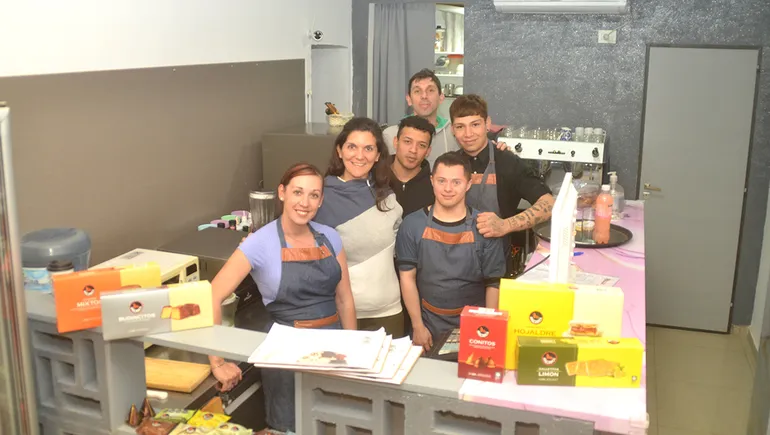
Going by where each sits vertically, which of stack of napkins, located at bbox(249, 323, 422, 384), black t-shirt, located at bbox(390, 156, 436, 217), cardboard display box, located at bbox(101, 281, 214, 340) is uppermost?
black t-shirt, located at bbox(390, 156, 436, 217)

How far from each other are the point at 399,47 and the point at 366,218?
124 inches

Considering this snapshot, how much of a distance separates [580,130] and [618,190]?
1384 mm

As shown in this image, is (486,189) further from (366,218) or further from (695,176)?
(695,176)

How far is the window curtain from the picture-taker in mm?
5812

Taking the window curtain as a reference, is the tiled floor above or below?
below

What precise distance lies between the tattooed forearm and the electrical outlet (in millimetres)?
2524

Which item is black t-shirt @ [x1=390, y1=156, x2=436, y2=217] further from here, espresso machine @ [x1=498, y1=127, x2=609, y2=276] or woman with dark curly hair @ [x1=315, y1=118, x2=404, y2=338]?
espresso machine @ [x1=498, y1=127, x2=609, y2=276]

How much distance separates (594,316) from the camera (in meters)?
1.86

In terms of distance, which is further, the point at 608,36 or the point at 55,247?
the point at 608,36

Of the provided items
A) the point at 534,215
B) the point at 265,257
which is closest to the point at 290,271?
the point at 265,257

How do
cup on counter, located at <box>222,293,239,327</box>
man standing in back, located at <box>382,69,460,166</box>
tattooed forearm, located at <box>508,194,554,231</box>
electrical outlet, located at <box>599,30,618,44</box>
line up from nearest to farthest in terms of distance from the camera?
tattooed forearm, located at <box>508,194,554,231</box>
cup on counter, located at <box>222,293,239,327</box>
man standing in back, located at <box>382,69,460,166</box>
electrical outlet, located at <box>599,30,618,44</box>

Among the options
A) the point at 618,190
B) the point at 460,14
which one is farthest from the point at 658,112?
the point at 460,14

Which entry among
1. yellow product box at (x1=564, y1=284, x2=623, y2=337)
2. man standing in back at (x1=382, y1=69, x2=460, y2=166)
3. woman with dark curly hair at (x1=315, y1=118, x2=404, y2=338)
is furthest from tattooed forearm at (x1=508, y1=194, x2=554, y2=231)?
yellow product box at (x1=564, y1=284, x2=623, y2=337)

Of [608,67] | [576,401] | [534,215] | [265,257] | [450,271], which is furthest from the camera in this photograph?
[608,67]
